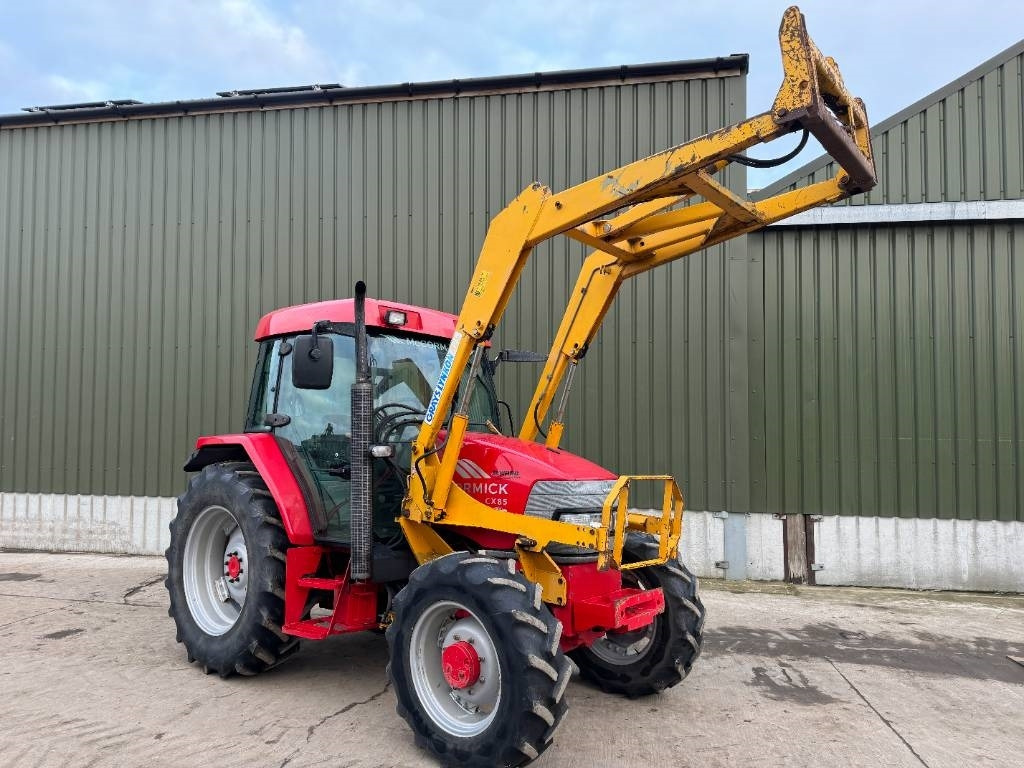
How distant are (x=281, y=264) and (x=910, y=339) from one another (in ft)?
24.7

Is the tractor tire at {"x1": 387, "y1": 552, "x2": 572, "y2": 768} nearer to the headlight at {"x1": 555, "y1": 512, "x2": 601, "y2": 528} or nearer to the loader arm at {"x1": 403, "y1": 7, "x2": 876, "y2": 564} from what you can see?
the loader arm at {"x1": 403, "y1": 7, "x2": 876, "y2": 564}

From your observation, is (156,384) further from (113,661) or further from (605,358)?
(605,358)

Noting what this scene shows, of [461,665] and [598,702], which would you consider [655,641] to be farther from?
[461,665]

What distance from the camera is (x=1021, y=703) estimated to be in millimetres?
4641

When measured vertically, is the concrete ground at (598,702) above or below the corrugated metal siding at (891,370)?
below

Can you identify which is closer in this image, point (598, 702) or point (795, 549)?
point (598, 702)

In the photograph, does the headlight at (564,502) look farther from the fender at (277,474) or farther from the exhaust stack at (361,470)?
the fender at (277,474)

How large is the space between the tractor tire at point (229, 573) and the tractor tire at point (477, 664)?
3.81 ft

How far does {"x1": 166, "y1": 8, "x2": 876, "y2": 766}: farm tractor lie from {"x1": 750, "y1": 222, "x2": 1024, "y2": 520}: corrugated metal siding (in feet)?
13.9

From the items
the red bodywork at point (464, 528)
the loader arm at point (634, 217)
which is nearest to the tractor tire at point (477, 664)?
the red bodywork at point (464, 528)

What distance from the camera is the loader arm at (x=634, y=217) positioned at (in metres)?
3.06

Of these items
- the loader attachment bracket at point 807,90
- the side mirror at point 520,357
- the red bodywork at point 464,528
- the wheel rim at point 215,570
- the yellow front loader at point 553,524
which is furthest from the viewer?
the side mirror at point 520,357

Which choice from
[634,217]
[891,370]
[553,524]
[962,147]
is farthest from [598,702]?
[962,147]

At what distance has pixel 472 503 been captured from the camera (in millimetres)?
3971
